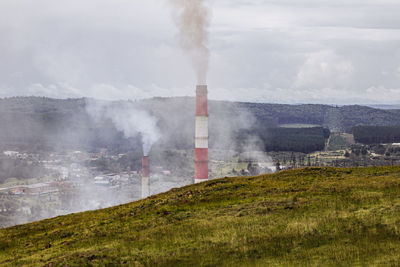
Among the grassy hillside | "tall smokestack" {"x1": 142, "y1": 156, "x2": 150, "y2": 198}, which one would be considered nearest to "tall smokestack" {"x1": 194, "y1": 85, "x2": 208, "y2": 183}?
"tall smokestack" {"x1": 142, "y1": 156, "x2": 150, "y2": 198}

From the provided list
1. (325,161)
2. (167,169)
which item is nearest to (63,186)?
(167,169)

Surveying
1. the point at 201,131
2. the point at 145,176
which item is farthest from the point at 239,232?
the point at 145,176

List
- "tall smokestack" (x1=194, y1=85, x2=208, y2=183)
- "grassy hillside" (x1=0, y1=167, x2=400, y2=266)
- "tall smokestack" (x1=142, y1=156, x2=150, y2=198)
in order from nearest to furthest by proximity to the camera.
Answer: "grassy hillside" (x1=0, y1=167, x2=400, y2=266) < "tall smokestack" (x1=194, y1=85, x2=208, y2=183) < "tall smokestack" (x1=142, y1=156, x2=150, y2=198)

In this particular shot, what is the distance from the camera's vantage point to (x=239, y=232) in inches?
957

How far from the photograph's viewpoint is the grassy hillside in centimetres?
2142

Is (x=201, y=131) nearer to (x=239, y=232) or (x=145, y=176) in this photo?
(x=145, y=176)

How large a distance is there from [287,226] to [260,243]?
234 centimetres

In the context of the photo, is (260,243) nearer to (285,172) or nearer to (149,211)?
(149,211)

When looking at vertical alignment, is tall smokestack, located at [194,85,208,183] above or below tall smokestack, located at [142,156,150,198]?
above

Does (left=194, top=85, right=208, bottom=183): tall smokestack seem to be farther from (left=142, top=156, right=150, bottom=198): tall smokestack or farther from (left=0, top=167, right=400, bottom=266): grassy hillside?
(left=0, top=167, right=400, bottom=266): grassy hillside

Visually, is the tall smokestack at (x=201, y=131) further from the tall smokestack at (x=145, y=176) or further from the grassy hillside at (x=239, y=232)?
the grassy hillside at (x=239, y=232)

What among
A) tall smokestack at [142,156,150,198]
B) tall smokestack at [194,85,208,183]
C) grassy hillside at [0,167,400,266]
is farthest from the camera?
tall smokestack at [142,156,150,198]

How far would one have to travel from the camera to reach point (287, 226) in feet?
80.2

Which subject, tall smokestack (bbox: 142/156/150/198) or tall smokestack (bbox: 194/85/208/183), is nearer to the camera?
tall smokestack (bbox: 194/85/208/183)
